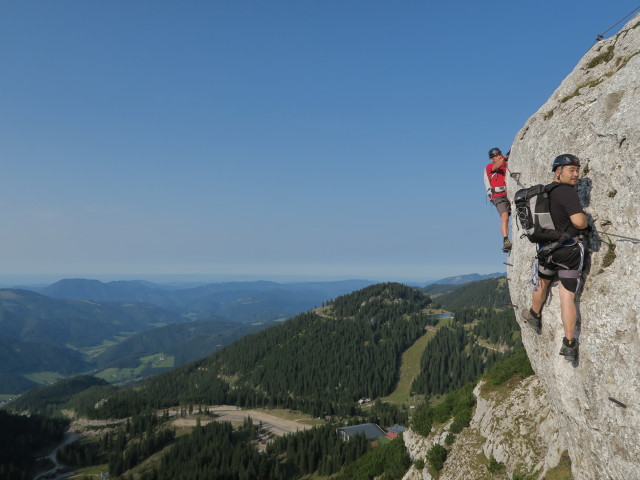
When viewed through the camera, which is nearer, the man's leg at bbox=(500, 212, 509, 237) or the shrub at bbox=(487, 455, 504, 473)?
the man's leg at bbox=(500, 212, 509, 237)

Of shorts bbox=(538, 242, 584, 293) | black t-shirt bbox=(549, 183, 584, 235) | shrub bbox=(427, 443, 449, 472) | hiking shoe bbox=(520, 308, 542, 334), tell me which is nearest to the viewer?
black t-shirt bbox=(549, 183, 584, 235)

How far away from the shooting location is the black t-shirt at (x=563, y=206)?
12031mm

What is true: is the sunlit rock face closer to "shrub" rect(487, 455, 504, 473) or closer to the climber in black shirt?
the climber in black shirt

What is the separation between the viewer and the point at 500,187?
67.7ft

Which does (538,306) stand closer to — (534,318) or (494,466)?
(534,318)

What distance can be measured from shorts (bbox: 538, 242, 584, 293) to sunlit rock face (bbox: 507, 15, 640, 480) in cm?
96

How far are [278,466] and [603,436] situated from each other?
147 meters

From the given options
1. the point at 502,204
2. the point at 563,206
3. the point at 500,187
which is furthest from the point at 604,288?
the point at 500,187

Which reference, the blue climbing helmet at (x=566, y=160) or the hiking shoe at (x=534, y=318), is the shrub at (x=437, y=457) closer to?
the hiking shoe at (x=534, y=318)

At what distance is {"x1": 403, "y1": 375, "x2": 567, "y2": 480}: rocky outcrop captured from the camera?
23281 millimetres

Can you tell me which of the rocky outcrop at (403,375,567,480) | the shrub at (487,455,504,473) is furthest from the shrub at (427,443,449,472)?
the shrub at (487,455,504,473)

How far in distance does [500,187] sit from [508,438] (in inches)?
Answer: 744

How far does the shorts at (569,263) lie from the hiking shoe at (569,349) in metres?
1.87

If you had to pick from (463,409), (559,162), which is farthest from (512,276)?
(463,409)
